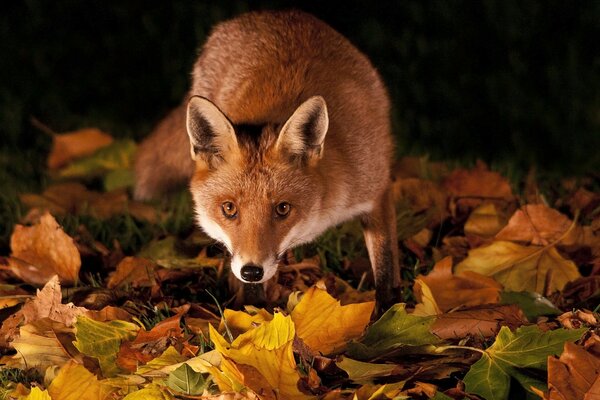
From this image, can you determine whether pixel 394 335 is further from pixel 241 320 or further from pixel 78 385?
pixel 78 385

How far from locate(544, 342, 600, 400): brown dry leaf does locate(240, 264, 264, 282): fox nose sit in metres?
1.09

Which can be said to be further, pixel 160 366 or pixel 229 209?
pixel 229 209

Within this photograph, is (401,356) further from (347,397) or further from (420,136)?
(420,136)

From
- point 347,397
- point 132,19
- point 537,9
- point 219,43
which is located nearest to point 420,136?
point 537,9

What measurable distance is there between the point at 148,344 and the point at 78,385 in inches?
11.7

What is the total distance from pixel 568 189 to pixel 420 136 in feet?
5.12

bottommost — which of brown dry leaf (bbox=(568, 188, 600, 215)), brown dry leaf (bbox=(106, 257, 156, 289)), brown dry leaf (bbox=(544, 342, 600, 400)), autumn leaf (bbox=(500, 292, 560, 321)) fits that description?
brown dry leaf (bbox=(568, 188, 600, 215))

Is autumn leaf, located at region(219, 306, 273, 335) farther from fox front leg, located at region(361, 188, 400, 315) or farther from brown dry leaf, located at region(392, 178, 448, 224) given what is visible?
brown dry leaf, located at region(392, 178, 448, 224)

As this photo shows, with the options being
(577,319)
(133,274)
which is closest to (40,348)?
(133,274)

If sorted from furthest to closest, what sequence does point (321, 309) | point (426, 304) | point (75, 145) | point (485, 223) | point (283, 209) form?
point (75, 145) < point (485, 223) < point (283, 209) < point (426, 304) < point (321, 309)

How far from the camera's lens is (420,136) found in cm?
630

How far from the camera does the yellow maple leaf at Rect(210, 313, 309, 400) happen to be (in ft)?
8.78

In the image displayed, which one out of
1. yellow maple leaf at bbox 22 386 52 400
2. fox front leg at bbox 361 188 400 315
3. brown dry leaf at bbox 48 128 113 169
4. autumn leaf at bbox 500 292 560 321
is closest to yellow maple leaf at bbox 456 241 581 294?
autumn leaf at bbox 500 292 560 321

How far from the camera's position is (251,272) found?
3.30m
